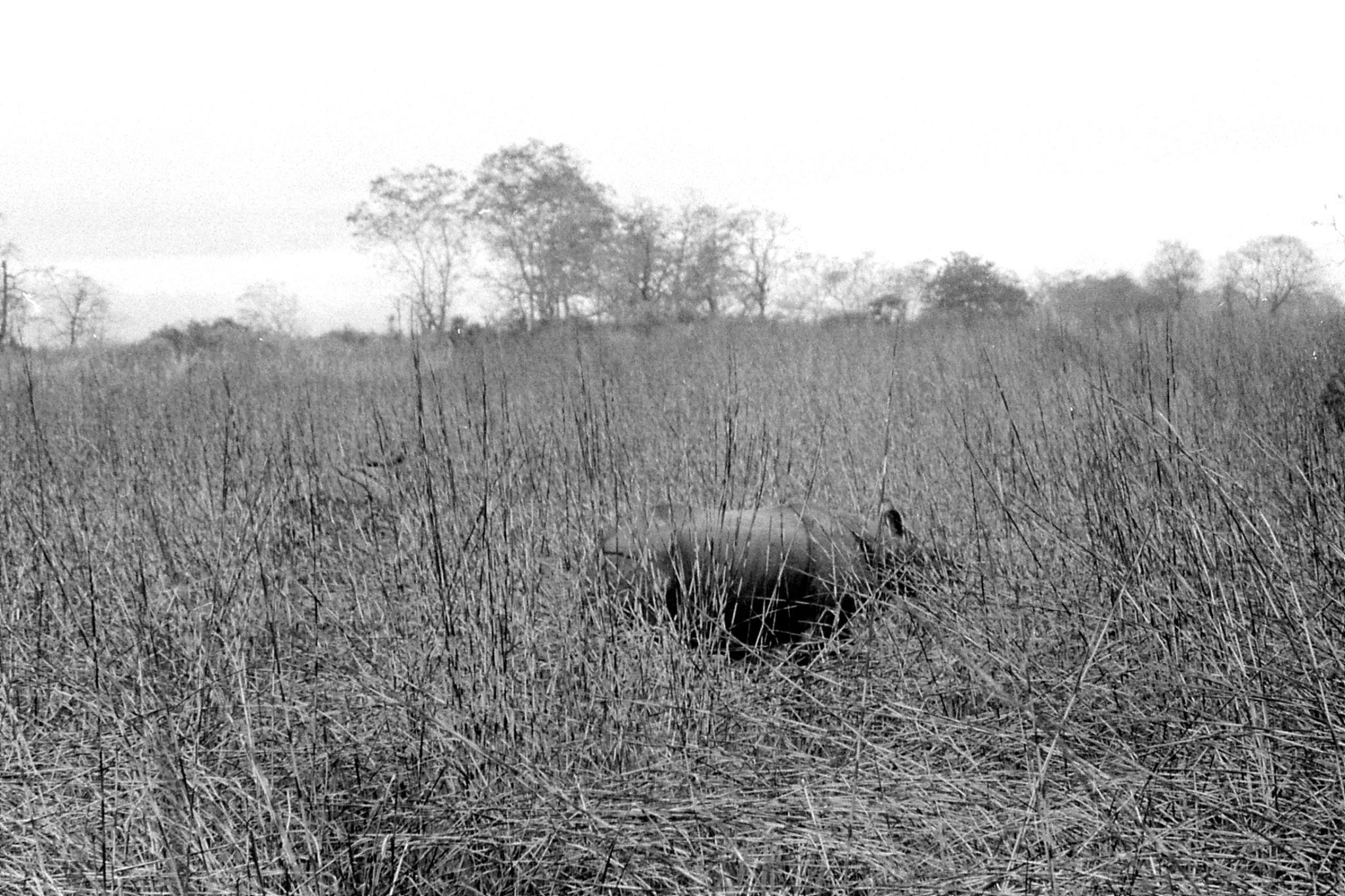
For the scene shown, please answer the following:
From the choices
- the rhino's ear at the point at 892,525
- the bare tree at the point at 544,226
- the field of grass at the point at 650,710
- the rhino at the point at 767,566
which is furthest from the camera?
the bare tree at the point at 544,226

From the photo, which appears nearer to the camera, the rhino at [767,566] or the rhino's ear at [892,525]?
the rhino at [767,566]

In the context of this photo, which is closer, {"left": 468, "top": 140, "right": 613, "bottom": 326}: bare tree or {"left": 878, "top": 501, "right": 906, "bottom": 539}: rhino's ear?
{"left": 878, "top": 501, "right": 906, "bottom": 539}: rhino's ear

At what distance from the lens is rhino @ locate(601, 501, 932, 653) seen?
9.68 ft

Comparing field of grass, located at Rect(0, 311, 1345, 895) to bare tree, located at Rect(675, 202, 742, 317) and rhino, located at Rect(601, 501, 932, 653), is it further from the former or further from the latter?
bare tree, located at Rect(675, 202, 742, 317)

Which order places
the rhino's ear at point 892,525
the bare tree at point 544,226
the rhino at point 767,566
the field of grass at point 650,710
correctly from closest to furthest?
the field of grass at point 650,710 → the rhino at point 767,566 → the rhino's ear at point 892,525 → the bare tree at point 544,226

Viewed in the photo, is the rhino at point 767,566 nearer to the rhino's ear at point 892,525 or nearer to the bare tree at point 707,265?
the rhino's ear at point 892,525

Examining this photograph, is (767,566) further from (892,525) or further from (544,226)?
(544,226)

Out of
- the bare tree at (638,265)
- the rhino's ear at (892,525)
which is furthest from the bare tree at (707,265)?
the rhino's ear at (892,525)

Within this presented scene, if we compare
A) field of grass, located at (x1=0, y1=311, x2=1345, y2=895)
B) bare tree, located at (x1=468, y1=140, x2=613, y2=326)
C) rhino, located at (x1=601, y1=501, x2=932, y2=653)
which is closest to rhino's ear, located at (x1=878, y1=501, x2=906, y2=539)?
rhino, located at (x1=601, y1=501, x2=932, y2=653)

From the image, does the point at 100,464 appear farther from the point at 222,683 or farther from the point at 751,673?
the point at 751,673

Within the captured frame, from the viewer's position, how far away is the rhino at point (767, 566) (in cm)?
295

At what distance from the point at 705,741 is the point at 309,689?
100 cm

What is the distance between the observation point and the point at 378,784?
7.34 feet

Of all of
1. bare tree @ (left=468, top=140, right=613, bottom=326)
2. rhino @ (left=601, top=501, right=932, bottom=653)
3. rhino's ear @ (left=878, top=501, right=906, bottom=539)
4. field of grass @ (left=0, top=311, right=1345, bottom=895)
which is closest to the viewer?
field of grass @ (left=0, top=311, right=1345, bottom=895)
